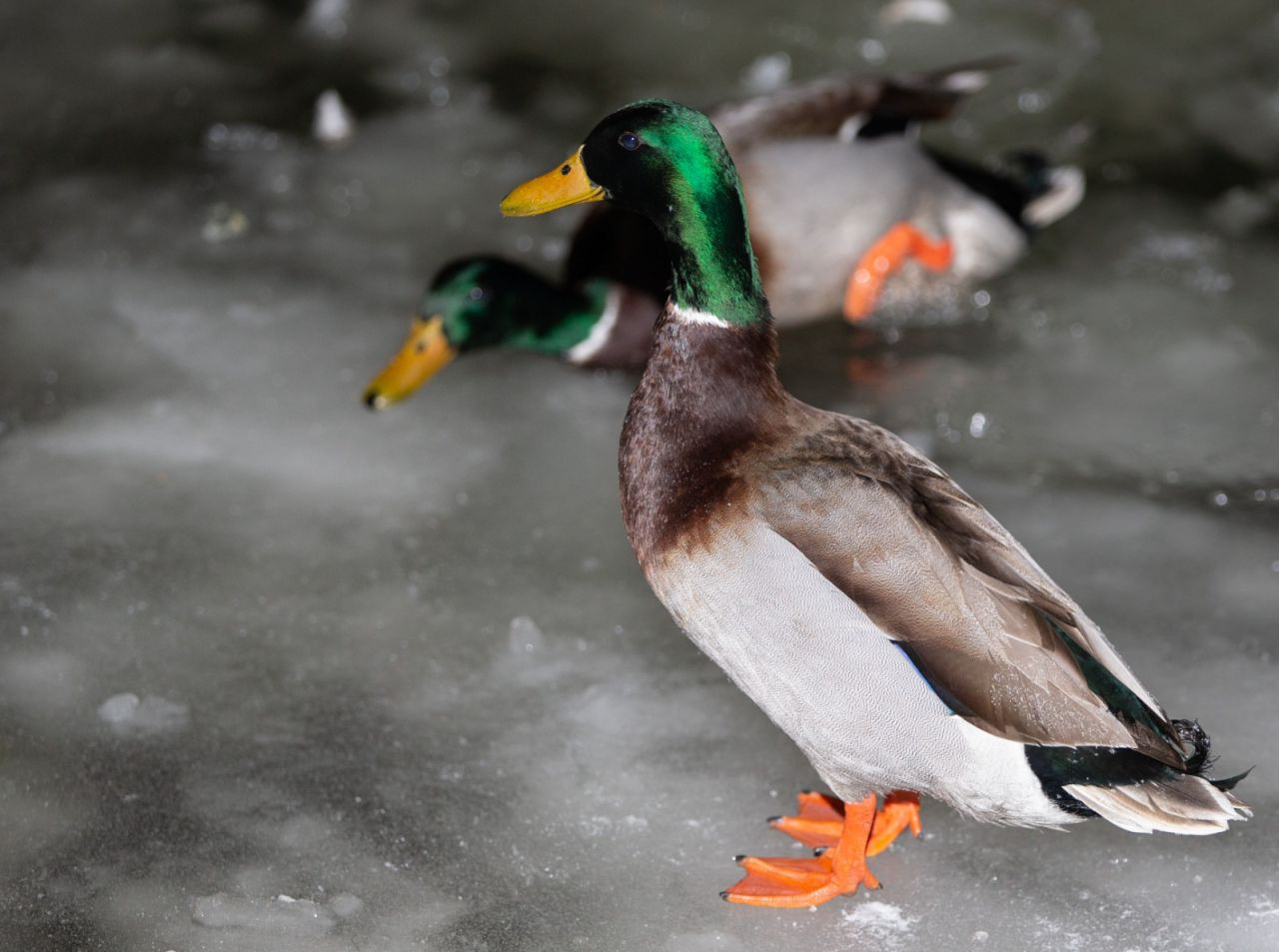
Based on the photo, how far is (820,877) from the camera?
99.3 inches

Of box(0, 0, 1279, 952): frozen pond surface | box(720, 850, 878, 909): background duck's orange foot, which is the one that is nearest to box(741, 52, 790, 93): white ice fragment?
box(0, 0, 1279, 952): frozen pond surface

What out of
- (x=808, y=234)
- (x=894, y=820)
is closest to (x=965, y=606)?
(x=894, y=820)

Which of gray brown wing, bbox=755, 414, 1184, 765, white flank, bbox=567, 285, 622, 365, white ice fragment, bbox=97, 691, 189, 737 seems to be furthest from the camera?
white flank, bbox=567, 285, 622, 365

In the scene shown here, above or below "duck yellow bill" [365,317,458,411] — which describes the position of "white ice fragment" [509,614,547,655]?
below

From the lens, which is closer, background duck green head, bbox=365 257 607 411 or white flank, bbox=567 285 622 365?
background duck green head, bbox=365 257 607 411

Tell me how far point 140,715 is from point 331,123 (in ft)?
7.56

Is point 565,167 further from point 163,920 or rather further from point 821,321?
point 821,321

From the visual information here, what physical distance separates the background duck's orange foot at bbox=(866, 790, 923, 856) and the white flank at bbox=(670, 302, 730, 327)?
0.82 m

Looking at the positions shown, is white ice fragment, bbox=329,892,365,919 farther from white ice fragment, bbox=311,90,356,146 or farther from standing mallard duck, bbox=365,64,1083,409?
white ice fragment, bbox=311,90,356,146

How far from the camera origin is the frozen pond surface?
2.54m

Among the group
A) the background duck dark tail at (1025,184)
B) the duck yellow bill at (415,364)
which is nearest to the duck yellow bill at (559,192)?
the duck yellow bill at (415,364)

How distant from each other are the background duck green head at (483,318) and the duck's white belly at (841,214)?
46cm

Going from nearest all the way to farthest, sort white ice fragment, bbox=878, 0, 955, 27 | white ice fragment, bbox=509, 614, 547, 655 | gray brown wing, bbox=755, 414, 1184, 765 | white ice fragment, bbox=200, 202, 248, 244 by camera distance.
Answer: gray brown wing, bbox=755, 414, 1184, 765, white ice fragment, bbox=509, 614, 547, 655, white ice fragment, bbox=200, 202, 248, 244, white ice fragment, bbox=878, 0, 955, 27

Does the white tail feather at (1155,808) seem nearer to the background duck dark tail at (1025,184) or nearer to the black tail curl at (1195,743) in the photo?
the black tail curl at (1195,743)
